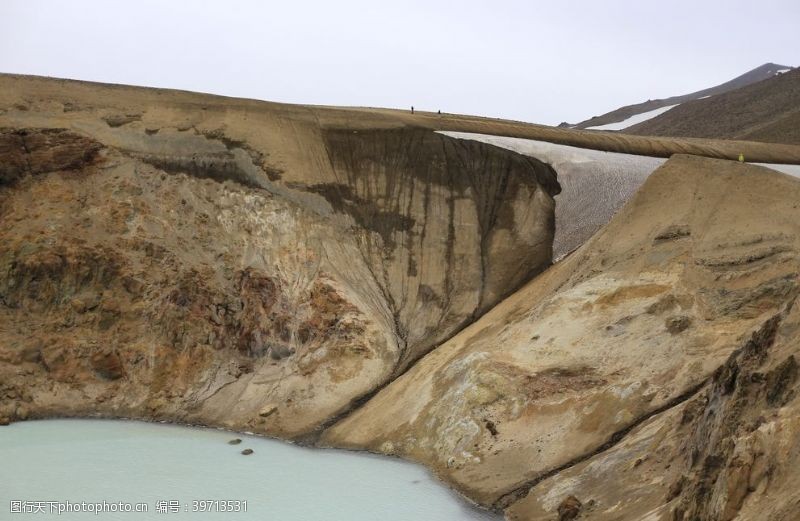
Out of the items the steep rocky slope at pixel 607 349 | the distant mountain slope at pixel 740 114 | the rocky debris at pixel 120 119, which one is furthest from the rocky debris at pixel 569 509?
the distant mountain slope at pixel 740 114

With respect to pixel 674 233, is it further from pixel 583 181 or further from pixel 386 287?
pixel 386 287

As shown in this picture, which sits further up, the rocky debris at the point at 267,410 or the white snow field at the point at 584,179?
the white snow field at the point at 584,179

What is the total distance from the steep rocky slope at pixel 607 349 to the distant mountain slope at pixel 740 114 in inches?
986

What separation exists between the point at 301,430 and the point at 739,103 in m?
43.8

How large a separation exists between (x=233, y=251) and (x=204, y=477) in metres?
9.15

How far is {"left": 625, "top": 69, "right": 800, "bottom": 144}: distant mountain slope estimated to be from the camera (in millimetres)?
49125

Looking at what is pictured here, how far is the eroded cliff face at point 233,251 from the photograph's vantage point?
79.4ft

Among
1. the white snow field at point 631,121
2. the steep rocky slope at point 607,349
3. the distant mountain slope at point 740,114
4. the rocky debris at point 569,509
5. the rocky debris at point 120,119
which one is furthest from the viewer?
the white snow field at point 631,121

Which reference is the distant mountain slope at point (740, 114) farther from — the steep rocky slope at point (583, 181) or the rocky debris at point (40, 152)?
the rocky debris at point (40, 152)

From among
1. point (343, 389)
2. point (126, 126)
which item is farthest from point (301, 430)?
point (126, 126)

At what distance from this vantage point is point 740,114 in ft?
180

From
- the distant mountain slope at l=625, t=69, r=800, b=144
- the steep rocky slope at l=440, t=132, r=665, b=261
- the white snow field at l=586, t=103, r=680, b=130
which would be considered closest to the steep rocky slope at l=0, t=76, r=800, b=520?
the steep rocky slope at l=440, t=132, r=665, b=261

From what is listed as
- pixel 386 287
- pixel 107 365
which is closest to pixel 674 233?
pixel 386 287

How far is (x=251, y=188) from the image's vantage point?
2744 cm
